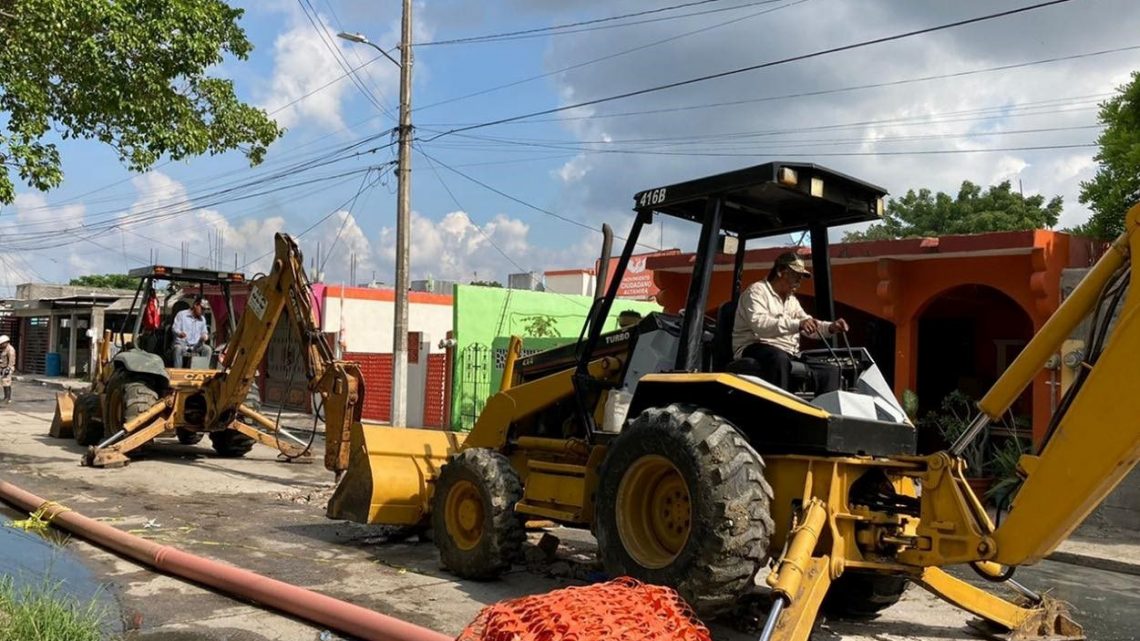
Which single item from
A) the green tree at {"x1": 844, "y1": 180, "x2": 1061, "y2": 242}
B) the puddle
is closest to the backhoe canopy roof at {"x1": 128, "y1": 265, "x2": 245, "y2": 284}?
the puddle

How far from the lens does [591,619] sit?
143 inches

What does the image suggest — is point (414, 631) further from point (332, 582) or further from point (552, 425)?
point (552, 425)

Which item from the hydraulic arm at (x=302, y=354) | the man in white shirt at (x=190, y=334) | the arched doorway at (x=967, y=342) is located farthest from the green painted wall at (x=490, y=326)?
the hydraulic arm at (x=302, y=354)

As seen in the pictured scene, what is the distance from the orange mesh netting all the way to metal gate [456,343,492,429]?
16419mm

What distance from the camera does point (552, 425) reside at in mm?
7695

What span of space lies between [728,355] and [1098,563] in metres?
5.61

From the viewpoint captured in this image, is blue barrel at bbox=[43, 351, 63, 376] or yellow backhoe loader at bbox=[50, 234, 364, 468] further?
blue barrel at bbox=[43, 351, 63, 376]

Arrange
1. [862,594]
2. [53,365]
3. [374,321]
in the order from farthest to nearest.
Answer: [53,365] < [374,321] < [862,594]

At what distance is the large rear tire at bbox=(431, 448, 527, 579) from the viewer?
6.93 meters

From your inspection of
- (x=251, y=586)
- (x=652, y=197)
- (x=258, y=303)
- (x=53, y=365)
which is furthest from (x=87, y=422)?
(x=53, y=365)

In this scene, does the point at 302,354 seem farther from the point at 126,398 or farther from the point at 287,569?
the point at 287,569

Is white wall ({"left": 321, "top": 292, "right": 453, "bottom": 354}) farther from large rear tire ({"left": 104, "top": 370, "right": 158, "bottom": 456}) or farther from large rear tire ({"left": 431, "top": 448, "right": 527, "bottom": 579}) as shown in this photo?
large rear tire ({"left": 431, "top": 448, "right": 527, "bottom": 579})

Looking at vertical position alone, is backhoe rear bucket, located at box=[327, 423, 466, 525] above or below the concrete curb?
above

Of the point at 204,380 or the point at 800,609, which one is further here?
the point at 204,380
